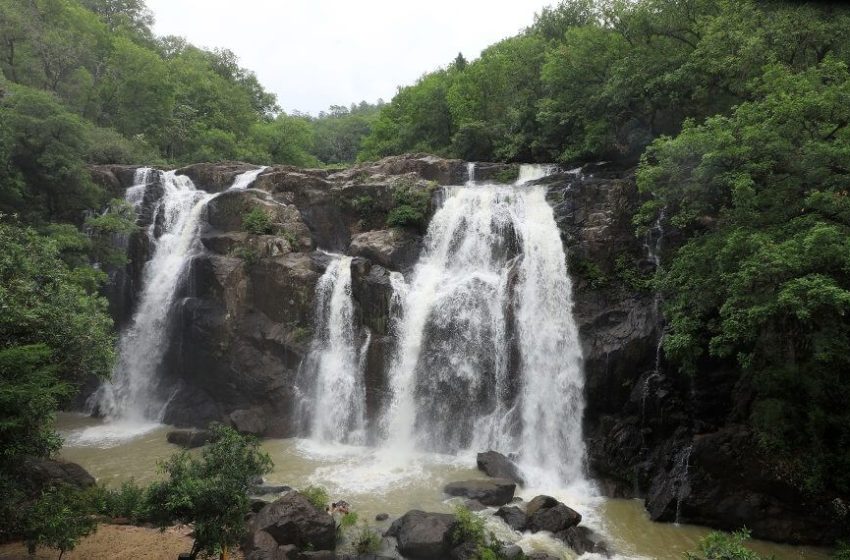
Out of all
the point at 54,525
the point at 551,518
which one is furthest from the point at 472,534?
the point at 54,525

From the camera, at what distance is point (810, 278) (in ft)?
36.0

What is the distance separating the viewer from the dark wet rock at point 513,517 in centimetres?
1293

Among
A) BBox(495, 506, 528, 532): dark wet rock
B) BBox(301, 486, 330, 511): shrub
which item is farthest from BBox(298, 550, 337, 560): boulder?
BBox(495, 506, 528, 532): dark wet rock

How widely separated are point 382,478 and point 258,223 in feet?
42.3

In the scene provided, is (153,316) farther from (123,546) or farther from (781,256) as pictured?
(781,256)

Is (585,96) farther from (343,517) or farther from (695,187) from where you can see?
(343,517)

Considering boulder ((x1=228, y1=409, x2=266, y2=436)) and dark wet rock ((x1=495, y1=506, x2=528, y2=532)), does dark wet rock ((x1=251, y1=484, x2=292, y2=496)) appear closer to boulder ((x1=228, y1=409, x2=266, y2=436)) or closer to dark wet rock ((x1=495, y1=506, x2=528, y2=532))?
boulder ((x1=228, y1=409, x2=266, y2=436))

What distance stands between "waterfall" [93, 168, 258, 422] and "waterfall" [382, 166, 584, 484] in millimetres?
10460

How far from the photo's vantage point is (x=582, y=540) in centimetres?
1228

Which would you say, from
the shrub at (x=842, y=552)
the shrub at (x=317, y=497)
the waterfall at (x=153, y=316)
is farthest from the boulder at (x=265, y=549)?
the waterfall at (x=153, y=316)

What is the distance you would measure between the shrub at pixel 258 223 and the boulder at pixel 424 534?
14844 mm

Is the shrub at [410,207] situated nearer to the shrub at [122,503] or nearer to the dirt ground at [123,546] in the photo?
the shrub at [122,503]

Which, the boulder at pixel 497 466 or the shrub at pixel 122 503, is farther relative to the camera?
the boulder at pixel 497 466

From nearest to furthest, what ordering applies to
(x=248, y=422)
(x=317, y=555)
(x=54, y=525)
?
(x=54, y=525), (x=317, y=555), (x=248, y=422)
